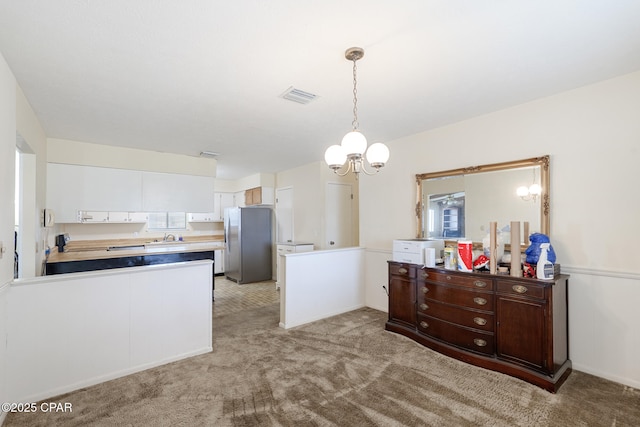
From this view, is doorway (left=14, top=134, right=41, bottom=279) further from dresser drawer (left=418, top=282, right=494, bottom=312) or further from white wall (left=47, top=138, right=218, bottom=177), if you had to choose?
dresser drawer (left=418, top=282, right=494, bottom=312)

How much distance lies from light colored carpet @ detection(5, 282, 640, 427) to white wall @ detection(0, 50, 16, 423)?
19.1 inches

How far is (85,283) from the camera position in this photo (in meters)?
2.45

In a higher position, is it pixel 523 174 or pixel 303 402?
pixel 523 174

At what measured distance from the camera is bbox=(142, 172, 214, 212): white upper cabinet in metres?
4.93

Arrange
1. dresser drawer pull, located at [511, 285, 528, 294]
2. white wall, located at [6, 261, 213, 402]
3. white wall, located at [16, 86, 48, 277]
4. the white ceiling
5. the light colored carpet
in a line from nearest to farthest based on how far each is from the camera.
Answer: the white ceiling → the light colored carpet → white wall, located at [6, 261, 213, 402] → dresser drawer pull, located at [511, 285, 528, 294] → white wall, located at [16, 86, 48, 277]

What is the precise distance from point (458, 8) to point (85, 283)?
3298 millimetres

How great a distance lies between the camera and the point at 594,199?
8.41 feet

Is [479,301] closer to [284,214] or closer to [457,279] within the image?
[457,279]

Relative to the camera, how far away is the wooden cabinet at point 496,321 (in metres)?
2.39

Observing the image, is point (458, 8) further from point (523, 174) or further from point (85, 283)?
point (85, 283)

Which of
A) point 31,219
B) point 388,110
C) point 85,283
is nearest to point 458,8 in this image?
point 388,110

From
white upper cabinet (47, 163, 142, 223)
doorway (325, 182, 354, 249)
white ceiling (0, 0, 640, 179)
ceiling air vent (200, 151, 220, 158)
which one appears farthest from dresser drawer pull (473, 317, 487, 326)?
white upper cabinet (47, 163, 142, 223)

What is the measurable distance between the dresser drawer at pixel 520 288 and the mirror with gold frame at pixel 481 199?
57cm

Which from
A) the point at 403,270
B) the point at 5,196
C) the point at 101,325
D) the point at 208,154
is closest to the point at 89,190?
the point at 208,154
